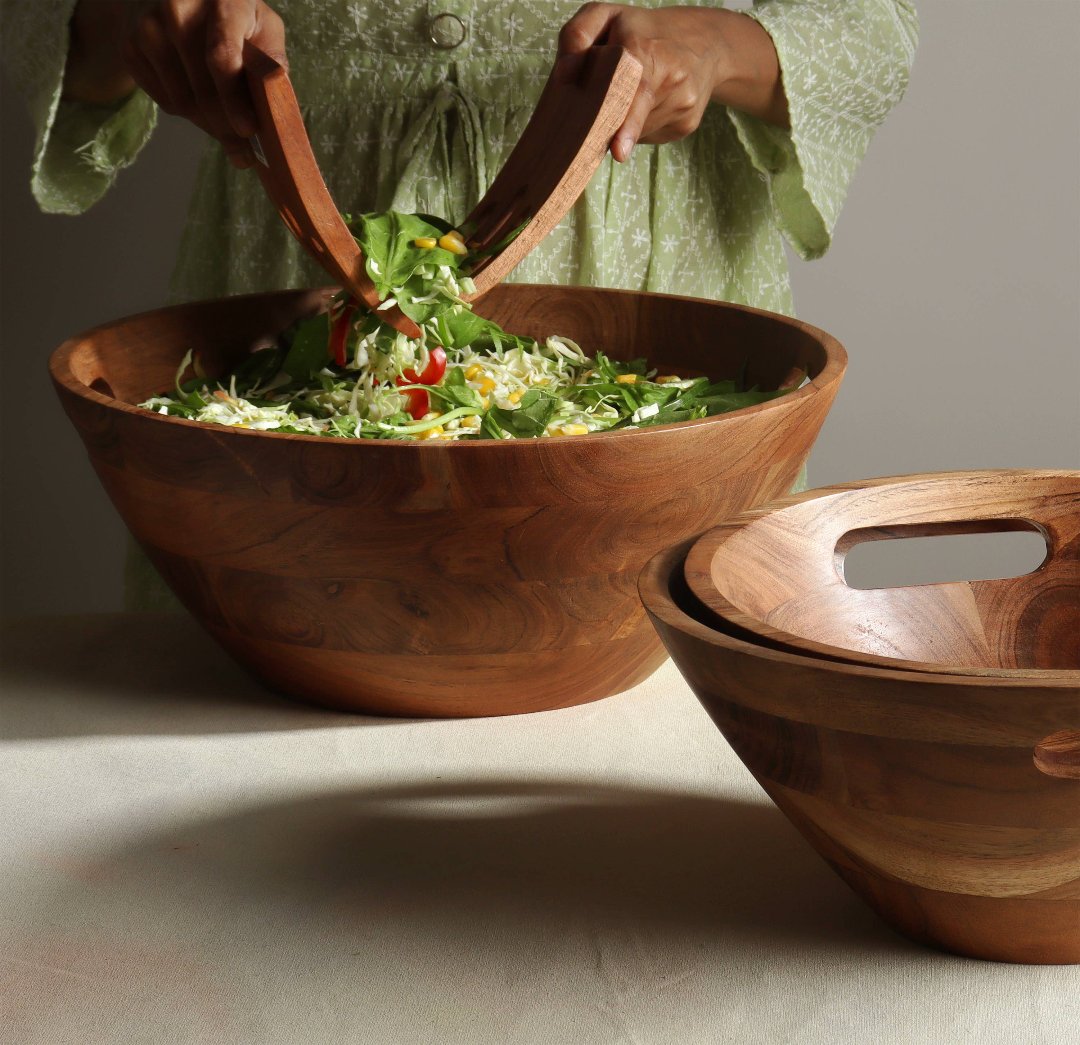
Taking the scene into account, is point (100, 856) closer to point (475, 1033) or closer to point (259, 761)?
point (259, 761)

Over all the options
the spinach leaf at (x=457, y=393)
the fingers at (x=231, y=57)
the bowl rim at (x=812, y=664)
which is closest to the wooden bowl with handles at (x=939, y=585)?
the bowl rim at (x=812, y=664)

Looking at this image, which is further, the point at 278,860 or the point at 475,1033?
the point at 278,860

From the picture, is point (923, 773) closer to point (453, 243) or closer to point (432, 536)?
point (432, 536)

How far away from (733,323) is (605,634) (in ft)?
1.17

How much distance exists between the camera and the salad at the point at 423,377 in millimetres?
962

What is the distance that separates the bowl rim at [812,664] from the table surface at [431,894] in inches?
6.8

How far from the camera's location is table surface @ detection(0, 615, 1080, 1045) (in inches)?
23.2

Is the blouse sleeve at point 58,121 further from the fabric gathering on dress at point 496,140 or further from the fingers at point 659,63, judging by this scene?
the fingers at point 659,63

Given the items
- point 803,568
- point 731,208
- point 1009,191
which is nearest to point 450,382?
point 803,568

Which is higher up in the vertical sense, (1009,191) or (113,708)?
(1009,191)

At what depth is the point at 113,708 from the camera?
3.01 ft

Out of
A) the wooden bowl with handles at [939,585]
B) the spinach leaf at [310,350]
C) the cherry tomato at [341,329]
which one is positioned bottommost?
the spinach leaf at [310,350]

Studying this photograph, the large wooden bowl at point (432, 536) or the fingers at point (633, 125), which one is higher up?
the fingers at point (633, 125)

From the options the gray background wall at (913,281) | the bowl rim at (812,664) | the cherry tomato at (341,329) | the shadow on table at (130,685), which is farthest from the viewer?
the gray background wall at (913,281)
